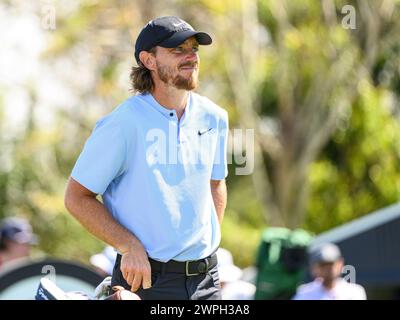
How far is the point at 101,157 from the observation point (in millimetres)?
4895

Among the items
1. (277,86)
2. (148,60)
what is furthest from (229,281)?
(277,86)

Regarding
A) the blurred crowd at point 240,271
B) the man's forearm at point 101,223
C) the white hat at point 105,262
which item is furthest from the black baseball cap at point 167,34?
the blurred crowd at point 240,271

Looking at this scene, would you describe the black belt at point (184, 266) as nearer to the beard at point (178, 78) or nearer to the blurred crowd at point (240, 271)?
the beard at point (178, 78)

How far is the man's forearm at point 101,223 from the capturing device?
192 inches

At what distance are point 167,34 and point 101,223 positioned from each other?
901mm

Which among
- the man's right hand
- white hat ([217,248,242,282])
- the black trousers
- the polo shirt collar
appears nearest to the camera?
the man's right hand

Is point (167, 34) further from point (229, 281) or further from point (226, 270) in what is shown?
point (229, 281)

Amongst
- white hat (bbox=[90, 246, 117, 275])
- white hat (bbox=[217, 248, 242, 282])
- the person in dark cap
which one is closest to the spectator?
white hat (bbox=[217, 248, 242, 282])

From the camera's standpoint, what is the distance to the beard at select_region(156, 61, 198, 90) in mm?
5047

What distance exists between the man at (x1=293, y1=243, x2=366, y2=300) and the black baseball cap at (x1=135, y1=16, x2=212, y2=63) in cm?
541

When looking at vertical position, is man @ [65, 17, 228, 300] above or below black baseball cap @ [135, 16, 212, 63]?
below

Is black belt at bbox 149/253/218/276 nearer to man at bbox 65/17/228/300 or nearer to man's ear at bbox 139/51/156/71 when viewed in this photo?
man at bbox 65/17/228/300

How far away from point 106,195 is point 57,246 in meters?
24.6

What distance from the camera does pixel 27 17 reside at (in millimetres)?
24625
